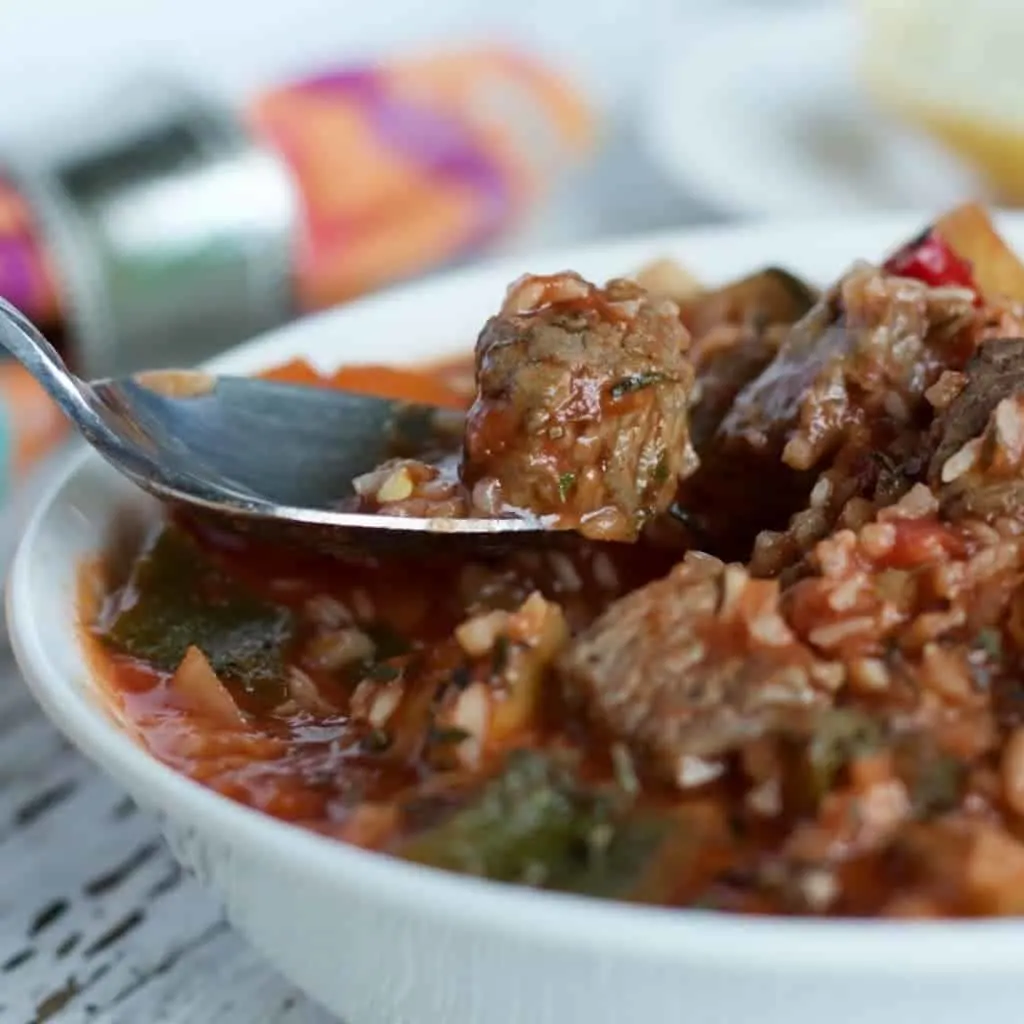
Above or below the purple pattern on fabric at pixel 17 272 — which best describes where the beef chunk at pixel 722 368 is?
below

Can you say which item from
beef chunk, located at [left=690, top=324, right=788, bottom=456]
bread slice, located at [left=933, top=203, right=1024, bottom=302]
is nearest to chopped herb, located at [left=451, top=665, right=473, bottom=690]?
beef chunk, located at [left=690, top=324, right=788, bottom=456]

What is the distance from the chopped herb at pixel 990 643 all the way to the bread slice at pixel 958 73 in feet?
8.24

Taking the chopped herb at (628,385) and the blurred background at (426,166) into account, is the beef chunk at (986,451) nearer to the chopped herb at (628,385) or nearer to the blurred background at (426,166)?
the chopped herb at (628,385)

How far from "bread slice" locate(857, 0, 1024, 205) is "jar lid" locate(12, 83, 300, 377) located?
1.56 m

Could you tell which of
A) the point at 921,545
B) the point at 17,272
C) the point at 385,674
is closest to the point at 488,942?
the point at 385,674

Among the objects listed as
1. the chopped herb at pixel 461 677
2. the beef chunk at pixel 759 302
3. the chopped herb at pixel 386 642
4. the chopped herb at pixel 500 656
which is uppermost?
the chopped herb at pixel 500 656

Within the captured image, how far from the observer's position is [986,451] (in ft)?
6.14

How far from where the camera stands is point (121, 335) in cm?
398

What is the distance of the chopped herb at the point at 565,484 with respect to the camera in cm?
205

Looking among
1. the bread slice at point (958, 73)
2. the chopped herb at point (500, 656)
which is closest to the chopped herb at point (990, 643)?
the chopped herb at point (500, 656)

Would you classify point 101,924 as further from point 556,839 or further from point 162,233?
point 162,233

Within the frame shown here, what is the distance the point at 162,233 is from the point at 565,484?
2.27m

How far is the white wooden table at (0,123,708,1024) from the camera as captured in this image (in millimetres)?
2143

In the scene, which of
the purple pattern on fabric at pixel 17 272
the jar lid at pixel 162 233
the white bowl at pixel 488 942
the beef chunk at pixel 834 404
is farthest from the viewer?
the jar lid at pixel 162 233
